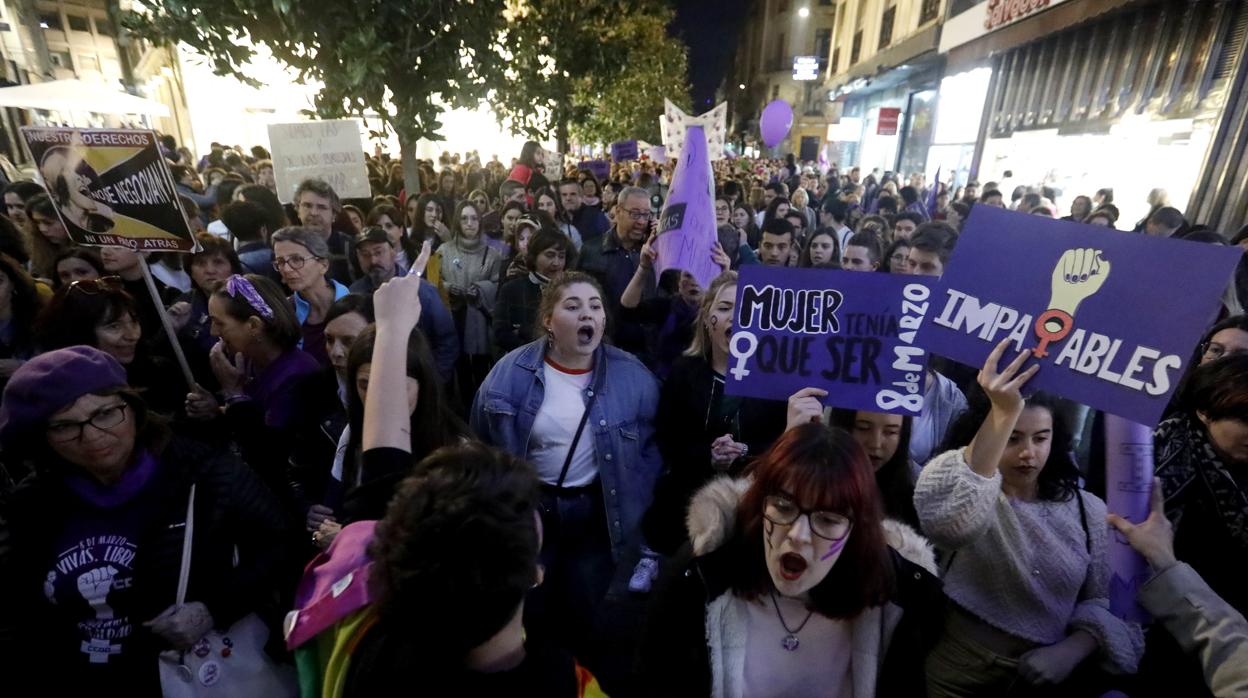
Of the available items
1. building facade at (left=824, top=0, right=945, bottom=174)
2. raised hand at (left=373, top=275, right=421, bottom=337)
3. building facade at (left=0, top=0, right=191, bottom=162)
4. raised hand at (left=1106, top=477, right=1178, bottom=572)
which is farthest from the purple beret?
building facade at (left=0, top=0, right=191, bottom=162)

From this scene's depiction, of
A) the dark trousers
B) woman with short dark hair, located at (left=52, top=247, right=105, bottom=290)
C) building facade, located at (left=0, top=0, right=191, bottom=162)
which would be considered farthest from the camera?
building facade, located at (left=0, top=0, right=191, bottom=162)

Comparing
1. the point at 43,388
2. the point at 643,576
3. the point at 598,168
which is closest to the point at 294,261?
the point at 43,388

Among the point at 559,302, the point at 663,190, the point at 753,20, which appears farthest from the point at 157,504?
the point at 753,20

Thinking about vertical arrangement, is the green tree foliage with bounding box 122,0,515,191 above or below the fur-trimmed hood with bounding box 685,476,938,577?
above

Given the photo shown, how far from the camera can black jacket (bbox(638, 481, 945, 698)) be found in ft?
5.69

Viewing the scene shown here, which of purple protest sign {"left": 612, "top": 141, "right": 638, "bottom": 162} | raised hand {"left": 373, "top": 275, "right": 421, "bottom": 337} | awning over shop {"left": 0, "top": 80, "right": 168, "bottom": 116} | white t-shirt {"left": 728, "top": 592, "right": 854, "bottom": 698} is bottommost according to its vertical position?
white t-shirt {"left": 728, "top": 592, "right": 854, "bottom": 698}

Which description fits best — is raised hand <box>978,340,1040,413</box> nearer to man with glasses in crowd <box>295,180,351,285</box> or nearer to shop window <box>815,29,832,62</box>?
man with glasses in crowd <box>295,180,351,285</box>

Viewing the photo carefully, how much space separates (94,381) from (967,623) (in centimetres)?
295

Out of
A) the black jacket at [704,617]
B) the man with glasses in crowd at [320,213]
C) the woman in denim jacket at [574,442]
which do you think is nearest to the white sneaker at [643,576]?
the woman in denim jacket at [574,442]

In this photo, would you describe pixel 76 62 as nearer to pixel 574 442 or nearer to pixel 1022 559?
pixel 574 442

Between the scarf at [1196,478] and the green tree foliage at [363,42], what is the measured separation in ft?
20.3

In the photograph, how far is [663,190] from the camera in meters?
11.0

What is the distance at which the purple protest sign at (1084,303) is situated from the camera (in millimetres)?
1746

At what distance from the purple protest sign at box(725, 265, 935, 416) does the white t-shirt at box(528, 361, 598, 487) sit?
728 millimetres
